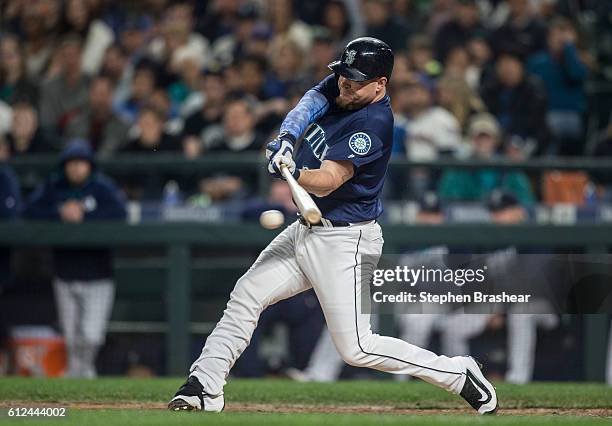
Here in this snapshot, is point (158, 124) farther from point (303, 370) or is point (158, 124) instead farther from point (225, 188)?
point (303, 370)

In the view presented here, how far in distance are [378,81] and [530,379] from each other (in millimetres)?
3976

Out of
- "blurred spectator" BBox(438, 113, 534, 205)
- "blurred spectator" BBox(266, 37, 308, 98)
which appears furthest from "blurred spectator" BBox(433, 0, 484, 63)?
"blurred spectator" BBox(438, 113, 534, 205)

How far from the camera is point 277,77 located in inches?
411

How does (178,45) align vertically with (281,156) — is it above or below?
above

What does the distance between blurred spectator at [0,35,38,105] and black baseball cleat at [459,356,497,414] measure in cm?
659

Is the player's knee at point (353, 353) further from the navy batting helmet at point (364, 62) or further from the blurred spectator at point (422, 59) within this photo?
the blurred spectator at point (422, 59)

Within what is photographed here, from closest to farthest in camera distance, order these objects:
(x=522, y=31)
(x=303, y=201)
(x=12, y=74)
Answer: (x=303, y=201), (x=522, y=31), (x=12, y=74)

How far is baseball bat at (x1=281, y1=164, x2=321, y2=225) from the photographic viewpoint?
4.88m

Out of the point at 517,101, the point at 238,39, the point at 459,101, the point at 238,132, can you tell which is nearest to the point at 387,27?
the point at 238,39

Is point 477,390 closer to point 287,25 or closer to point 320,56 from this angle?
point 320,56

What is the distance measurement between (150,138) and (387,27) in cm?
268

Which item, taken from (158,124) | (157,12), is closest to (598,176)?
(158,124)

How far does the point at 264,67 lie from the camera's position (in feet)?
34.2

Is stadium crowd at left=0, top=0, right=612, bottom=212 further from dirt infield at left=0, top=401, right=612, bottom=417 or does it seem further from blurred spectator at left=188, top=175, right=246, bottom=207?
dirt infield at left=0, top=401, right=612, bottom=417
